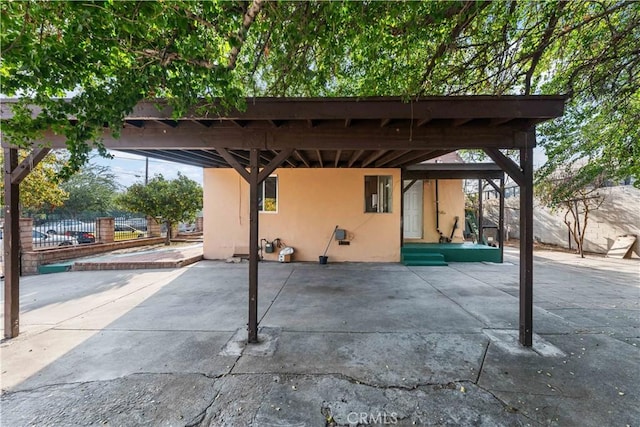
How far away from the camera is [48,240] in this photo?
7746 mm

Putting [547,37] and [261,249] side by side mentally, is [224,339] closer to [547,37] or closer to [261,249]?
[261,249]

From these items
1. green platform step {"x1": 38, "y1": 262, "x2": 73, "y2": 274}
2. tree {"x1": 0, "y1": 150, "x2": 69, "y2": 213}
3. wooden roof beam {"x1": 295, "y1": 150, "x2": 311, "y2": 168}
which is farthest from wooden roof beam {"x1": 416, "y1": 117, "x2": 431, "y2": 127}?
tree {"x1": 0, "y1": 150, "x2": 69, "y2": 213}

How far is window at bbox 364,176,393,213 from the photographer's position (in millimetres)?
8023

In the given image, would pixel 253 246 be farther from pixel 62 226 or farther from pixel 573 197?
pixel 573 197

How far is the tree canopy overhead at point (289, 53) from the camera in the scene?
6.04 feet

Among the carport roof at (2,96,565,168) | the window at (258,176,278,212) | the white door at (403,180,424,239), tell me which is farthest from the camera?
the white door at (403,180,424,239)

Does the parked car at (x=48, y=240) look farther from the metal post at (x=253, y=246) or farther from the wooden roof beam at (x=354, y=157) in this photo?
the wooden roof beam at (x=354, y=157)

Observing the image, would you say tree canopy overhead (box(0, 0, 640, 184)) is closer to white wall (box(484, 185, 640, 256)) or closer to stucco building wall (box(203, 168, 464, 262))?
stucco building wall (box(203, 168, 464, 262))

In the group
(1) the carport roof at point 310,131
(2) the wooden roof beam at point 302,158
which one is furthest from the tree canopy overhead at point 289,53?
(2) the wooden roof beam at point 302,158

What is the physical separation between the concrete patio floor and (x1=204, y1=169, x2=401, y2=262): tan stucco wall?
281 cm

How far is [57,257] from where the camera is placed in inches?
287

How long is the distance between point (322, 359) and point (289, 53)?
3374 mm

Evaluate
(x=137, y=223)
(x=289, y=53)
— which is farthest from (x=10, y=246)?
(x=137, y=223)

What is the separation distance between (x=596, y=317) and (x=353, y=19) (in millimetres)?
5099
